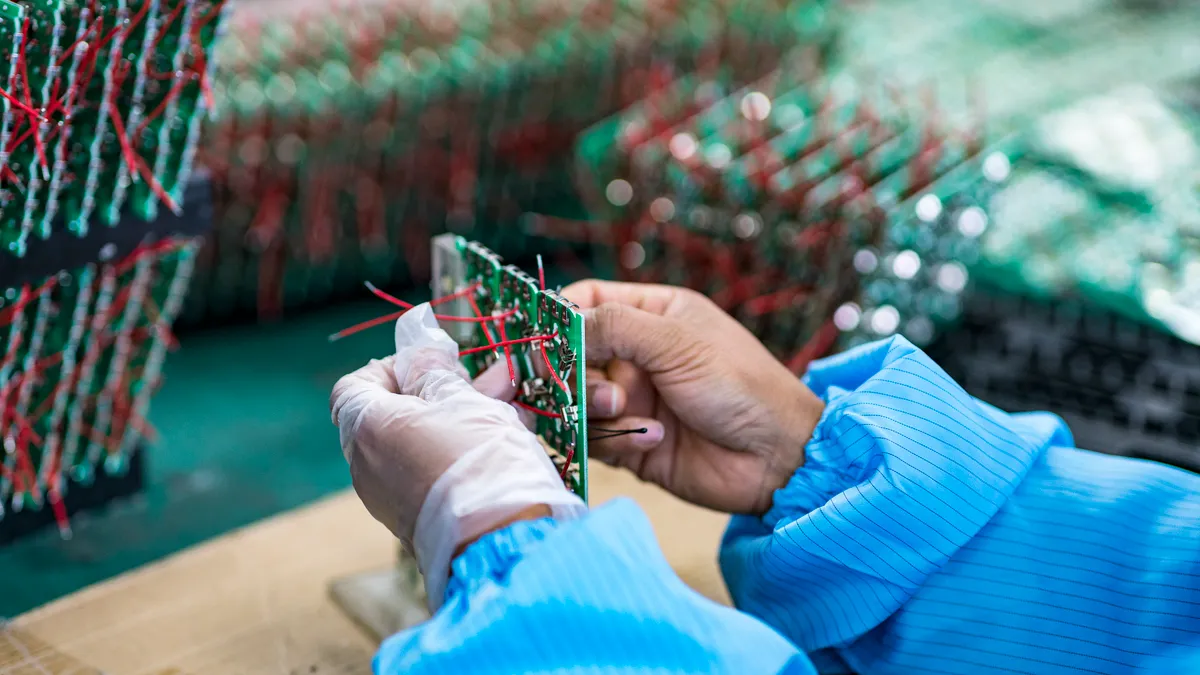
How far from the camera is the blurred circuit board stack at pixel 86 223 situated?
5.04 feet

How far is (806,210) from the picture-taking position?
7.84 feet

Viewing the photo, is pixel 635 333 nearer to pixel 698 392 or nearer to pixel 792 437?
pixel 698 392

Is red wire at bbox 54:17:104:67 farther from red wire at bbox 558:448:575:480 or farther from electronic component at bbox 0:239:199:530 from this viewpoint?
red wire at bbox 558:448:575:480

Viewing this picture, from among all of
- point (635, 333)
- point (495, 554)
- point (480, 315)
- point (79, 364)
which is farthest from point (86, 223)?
point (495, 554)

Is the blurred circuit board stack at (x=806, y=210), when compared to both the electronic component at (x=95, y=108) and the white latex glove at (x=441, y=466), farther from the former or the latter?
the white latex glove at (x=441, y=466)

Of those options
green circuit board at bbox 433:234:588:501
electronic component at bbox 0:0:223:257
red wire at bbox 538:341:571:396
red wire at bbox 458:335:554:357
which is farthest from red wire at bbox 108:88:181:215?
red wire at bbox 538:341:571:396

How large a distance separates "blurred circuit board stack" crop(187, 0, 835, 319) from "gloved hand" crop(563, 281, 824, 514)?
173cm

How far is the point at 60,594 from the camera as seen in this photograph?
2.17m

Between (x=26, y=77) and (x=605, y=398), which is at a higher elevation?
(x=26, y=77)

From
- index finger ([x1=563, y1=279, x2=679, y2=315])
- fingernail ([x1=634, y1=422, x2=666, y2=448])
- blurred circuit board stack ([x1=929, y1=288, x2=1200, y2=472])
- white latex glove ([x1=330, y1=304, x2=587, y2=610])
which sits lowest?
blurred circuit board stack ([x1=929, y1=288, x2=1200, y2=472])

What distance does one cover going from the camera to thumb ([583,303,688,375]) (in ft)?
4.94

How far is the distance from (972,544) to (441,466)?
2.26 ft

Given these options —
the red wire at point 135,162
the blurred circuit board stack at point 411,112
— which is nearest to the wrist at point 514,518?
the red wire at point 135,162

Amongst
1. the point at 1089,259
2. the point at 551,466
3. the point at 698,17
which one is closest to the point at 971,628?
the point at 551,466
